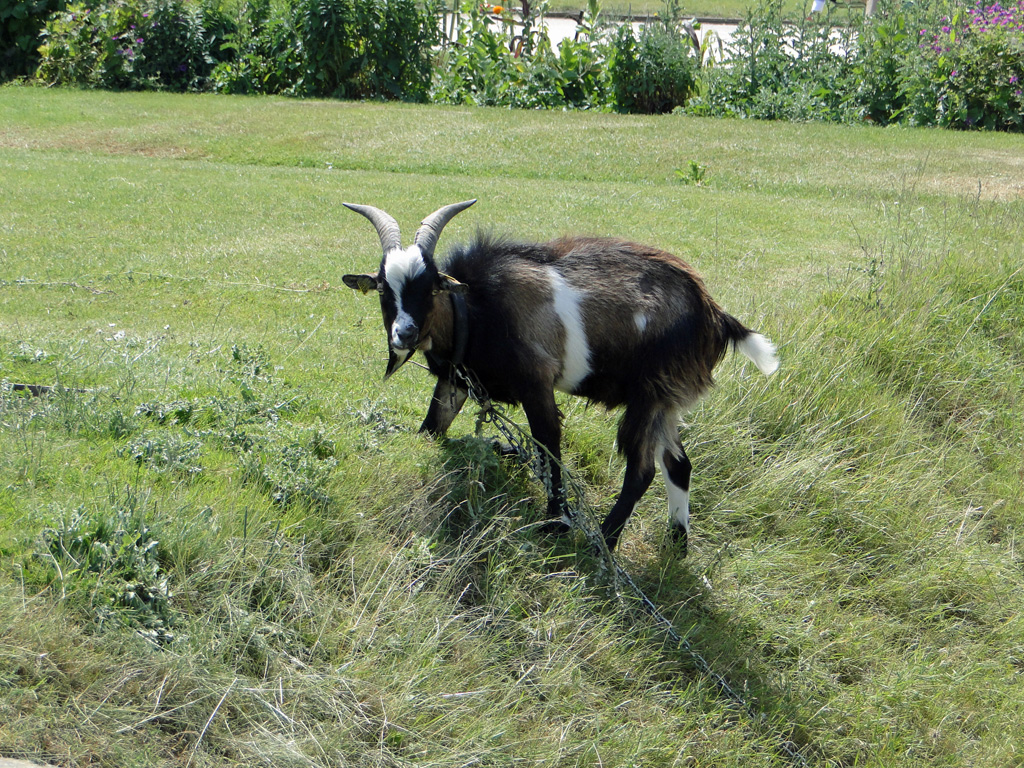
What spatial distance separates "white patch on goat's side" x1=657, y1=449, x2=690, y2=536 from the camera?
18.8 ft

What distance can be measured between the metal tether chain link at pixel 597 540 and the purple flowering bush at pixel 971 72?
12.7m

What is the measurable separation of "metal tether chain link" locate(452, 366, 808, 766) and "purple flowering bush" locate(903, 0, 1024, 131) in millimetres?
12683

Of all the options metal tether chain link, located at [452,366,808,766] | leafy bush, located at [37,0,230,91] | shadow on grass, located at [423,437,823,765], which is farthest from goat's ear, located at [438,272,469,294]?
leafy bush, located at [37,0,230,91]

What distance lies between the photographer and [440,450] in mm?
5598

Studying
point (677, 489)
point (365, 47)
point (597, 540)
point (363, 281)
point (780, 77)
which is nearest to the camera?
point (363, 281)

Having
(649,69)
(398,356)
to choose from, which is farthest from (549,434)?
(649,69)

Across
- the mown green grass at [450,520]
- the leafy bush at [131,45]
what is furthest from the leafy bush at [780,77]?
the leafy bush at [131,45]

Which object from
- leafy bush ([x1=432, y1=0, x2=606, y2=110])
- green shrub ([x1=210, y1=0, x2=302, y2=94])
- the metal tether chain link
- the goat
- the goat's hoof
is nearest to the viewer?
the goat

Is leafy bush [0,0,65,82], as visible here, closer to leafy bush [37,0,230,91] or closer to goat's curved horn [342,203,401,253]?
leafy bush [37,0,230,91]

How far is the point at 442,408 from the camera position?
5586 mm

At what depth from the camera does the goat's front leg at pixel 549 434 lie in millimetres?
5113

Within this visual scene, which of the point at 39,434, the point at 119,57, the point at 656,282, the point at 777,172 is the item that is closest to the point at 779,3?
the point at 777,172

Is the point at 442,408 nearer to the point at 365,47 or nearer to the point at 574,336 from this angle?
the point at 574,336

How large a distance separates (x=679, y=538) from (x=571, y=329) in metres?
1.45
